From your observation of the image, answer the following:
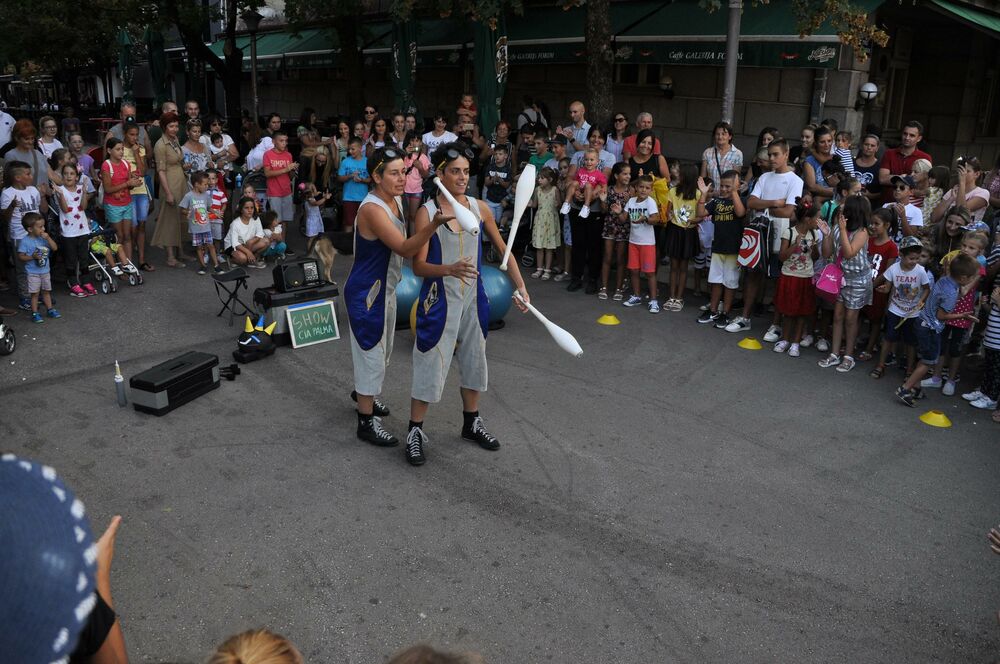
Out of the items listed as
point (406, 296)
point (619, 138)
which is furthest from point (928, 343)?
point (619, 138)

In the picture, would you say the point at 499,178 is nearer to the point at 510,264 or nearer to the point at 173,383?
the point at 510,264

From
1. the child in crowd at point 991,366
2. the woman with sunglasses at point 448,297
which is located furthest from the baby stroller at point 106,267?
the child in crowd at point 991,366

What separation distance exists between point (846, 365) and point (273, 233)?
21.0ft

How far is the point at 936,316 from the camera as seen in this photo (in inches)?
251

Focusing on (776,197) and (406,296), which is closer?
(406,296)

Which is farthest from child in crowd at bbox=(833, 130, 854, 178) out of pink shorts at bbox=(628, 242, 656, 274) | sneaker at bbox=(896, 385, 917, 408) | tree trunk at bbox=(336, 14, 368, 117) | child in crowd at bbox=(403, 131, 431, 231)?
tree trunk at bbox=(336, 14, 368, 117)

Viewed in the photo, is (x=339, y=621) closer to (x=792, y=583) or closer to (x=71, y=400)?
(x=792, y=583)

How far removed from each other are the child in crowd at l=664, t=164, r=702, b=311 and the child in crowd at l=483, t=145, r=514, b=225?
2.57 m

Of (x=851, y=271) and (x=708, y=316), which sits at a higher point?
(x=851, y=271)

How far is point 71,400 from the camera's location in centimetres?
626

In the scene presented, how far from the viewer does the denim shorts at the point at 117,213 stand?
9.67 meters

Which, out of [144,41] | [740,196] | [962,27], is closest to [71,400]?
[740,196]

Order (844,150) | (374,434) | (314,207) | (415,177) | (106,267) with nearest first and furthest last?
(374,434), (844,150), (106,267), (415,177), (314,207)

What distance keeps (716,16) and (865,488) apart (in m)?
9.99
